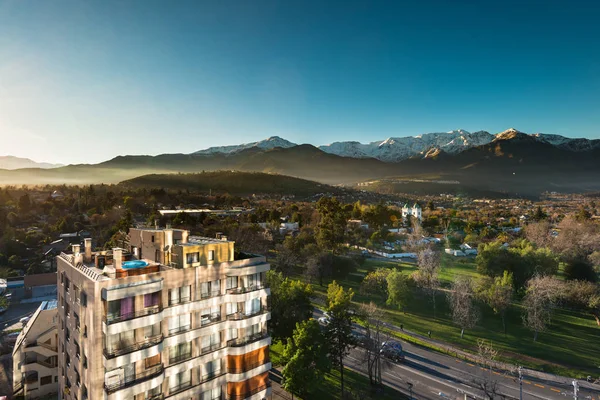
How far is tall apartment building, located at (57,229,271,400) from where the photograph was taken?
18.9 m

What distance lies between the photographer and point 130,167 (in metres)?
193

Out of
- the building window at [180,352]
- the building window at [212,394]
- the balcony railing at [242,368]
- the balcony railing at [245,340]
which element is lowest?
the building window at [212,394]

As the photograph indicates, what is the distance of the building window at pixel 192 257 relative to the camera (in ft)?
73.9

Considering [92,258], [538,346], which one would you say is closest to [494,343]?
[538,346]

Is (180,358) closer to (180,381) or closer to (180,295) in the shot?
(180,381)

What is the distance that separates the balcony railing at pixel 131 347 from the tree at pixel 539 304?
4417cm

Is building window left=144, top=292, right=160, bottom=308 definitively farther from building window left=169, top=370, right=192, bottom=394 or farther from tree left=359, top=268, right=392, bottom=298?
tree left=359, top=268, right=392, bottom=298

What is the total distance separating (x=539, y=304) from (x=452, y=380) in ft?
62.8

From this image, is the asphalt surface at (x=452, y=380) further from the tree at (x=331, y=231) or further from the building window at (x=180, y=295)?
the tree at (x=331, y=231)

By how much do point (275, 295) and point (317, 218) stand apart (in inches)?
2339

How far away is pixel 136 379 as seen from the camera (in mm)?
19531

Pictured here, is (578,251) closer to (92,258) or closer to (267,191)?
(92,258)

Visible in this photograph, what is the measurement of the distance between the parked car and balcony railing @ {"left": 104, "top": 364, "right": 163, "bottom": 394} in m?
23.6

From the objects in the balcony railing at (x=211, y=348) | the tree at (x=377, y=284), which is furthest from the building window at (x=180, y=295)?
the tree at (x=377, y=284)
